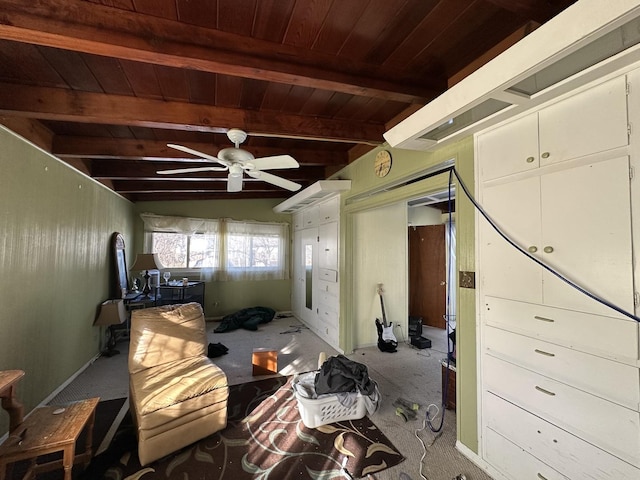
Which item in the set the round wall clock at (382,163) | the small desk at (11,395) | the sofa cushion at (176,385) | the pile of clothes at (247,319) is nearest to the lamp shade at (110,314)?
the pile of clothes at (247,319)

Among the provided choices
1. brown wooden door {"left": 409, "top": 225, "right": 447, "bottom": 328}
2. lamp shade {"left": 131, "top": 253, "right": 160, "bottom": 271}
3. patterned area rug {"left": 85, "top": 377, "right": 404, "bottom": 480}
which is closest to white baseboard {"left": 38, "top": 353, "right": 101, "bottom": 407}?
patterned area rug {"left": 85, "top": 377, "right": 404, "bottom": 480}

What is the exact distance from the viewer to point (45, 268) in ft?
8.32

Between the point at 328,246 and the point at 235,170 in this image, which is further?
the point at 328,246

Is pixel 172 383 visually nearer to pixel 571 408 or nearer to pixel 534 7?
pixel 571 408

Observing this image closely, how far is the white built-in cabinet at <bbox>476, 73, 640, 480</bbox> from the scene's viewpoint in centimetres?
125

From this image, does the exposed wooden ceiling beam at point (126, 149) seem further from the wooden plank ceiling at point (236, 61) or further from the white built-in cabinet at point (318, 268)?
the white built-in cabinet at point (318, 268)

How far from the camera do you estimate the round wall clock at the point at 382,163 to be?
2.85 meters

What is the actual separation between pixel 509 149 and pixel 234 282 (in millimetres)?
5367

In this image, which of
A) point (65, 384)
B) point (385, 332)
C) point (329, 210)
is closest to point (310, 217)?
point (329, 210)

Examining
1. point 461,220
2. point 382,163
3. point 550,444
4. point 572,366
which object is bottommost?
point 550,444

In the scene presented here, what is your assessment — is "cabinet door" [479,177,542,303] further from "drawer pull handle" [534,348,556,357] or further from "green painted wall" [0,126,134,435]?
"green painted wall" [0,126,134,435]

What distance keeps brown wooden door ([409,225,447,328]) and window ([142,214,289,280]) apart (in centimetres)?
276

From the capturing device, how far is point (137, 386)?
6.63 ft

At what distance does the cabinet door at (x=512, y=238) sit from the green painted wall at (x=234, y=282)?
16.1 feet
